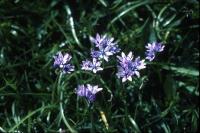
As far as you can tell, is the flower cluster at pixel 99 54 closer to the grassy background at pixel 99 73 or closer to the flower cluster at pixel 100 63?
the flower cluster at pixel 100 63

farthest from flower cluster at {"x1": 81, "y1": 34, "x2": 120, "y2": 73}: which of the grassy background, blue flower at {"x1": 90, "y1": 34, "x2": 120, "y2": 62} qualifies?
the grassy background

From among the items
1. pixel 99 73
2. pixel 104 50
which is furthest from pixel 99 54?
pixel 99 73

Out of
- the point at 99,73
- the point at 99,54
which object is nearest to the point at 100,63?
the point at 99,54

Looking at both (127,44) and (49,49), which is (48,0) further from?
(127,44)

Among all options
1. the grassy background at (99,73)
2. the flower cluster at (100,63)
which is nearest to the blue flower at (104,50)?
the flower cluster at (100,63)

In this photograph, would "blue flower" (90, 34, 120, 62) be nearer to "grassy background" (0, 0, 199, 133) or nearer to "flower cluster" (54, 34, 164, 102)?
"flower cluster" (54, 34, 164, 102)

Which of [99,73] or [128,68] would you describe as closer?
[128,68]

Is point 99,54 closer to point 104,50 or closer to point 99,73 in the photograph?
point 104,50

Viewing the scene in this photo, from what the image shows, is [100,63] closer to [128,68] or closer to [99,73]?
[128,68]

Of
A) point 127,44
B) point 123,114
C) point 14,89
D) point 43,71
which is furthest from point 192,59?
point 14,89
